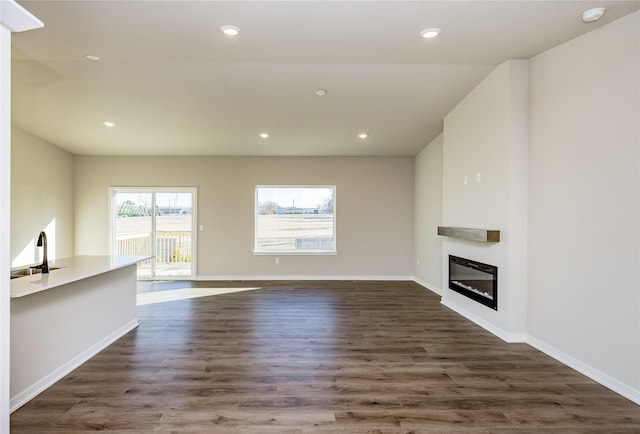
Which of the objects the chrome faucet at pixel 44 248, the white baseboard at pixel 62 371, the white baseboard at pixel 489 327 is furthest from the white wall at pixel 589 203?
the chrome faucet at pixel 44 248

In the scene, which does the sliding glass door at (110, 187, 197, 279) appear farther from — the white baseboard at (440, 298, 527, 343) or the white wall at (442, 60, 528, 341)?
the white wall at (442, 60, 528, 341)

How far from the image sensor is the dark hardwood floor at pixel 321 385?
6.59 feet

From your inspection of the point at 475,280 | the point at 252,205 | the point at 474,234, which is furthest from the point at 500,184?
the point at 252,205

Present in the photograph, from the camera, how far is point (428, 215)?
600 cm

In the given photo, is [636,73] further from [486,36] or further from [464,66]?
[464,66]

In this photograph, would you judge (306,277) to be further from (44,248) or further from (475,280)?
(44,248)

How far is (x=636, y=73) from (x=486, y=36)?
1.12 m

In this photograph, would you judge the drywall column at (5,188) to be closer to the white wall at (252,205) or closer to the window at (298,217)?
the white wall at (252,205)

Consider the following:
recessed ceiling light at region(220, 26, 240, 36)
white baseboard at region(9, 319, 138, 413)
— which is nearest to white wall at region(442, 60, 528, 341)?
recessed ceiling light at region(220, 26, 240, 36)

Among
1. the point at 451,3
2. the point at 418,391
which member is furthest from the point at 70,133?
the point at 418,391

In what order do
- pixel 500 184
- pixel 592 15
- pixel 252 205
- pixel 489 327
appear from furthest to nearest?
pixel 252 205, pixel 489 327, pixel 500 184, pixel 592 15

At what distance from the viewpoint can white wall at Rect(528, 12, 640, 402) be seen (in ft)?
7.77

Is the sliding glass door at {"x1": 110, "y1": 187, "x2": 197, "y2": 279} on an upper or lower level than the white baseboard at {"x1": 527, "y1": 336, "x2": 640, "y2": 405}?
upper

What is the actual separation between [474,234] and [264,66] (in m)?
3.05
